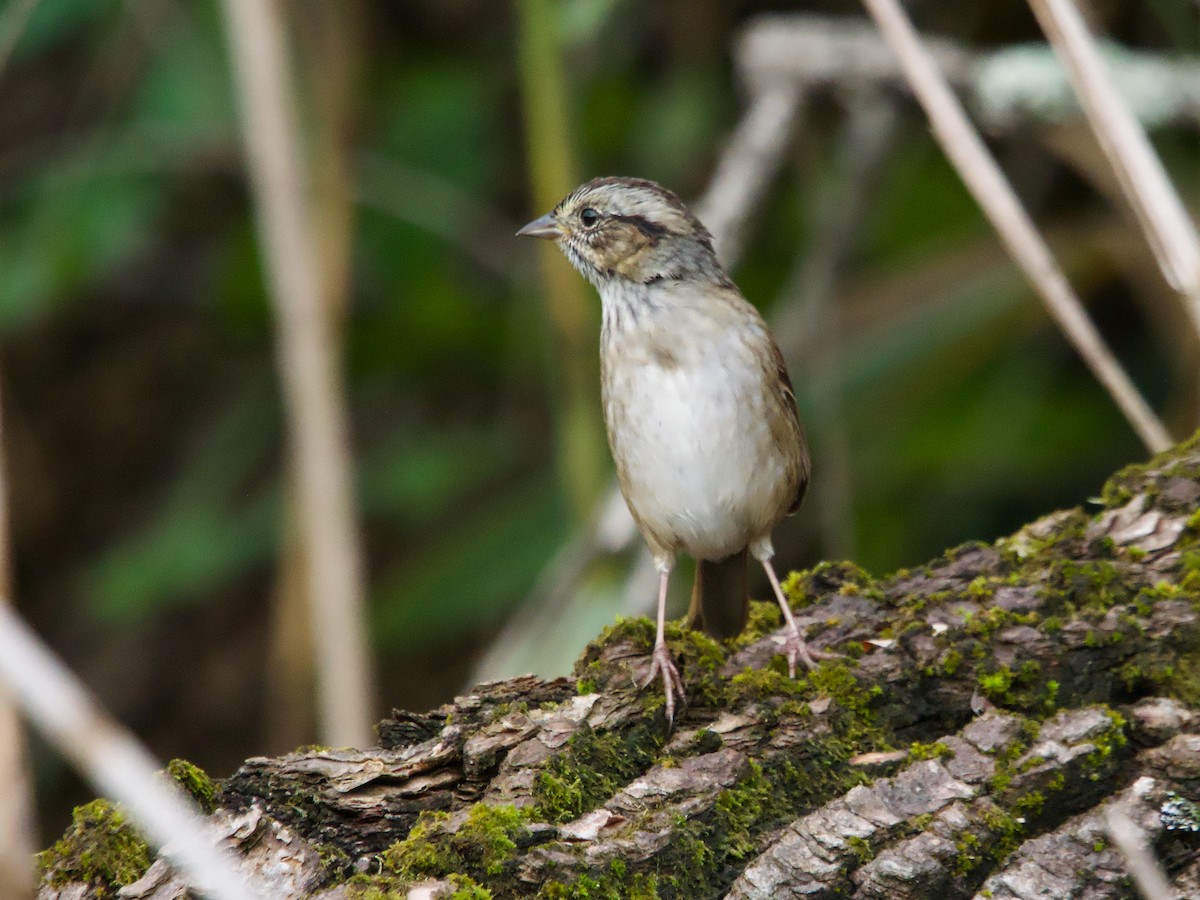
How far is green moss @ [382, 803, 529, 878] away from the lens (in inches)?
85.6

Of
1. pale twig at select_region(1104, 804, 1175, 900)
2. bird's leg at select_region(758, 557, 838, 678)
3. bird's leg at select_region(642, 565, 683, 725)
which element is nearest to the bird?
Answer: bird's leg at select_region(758, 557, 838, 678)

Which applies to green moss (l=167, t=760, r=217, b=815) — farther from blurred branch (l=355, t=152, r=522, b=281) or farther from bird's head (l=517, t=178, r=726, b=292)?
blurred branch (l=355, t=152, r=522, b=281)

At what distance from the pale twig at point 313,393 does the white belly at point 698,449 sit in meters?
0.77

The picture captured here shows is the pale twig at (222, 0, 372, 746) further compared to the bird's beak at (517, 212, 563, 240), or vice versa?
the bird's beak at (517, 212, 563, 240)

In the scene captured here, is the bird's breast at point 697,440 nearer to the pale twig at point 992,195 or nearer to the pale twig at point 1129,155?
the pale twig at point 992,195

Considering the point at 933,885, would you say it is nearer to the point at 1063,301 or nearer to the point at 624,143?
the point at 1063,301

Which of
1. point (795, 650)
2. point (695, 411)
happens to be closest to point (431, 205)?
point (695, 411)

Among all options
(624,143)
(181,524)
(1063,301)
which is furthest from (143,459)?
(1063,301)

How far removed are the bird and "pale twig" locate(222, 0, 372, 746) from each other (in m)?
0.76

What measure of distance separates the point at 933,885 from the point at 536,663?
1795mm

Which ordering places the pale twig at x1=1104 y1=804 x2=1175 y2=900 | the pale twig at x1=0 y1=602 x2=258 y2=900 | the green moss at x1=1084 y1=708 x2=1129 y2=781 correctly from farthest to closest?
the green moss at x1=1084 y1=708 x2=1129 y2=781, the pale twig at x1=1104 y1=804 x2=1175 y2=900, the pale twig at x1=0 y1=602 x2=258 y2=900

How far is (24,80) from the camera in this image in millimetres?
6945

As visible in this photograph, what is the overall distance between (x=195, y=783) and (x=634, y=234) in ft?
7.72

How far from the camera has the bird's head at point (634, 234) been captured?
4.07 meters
